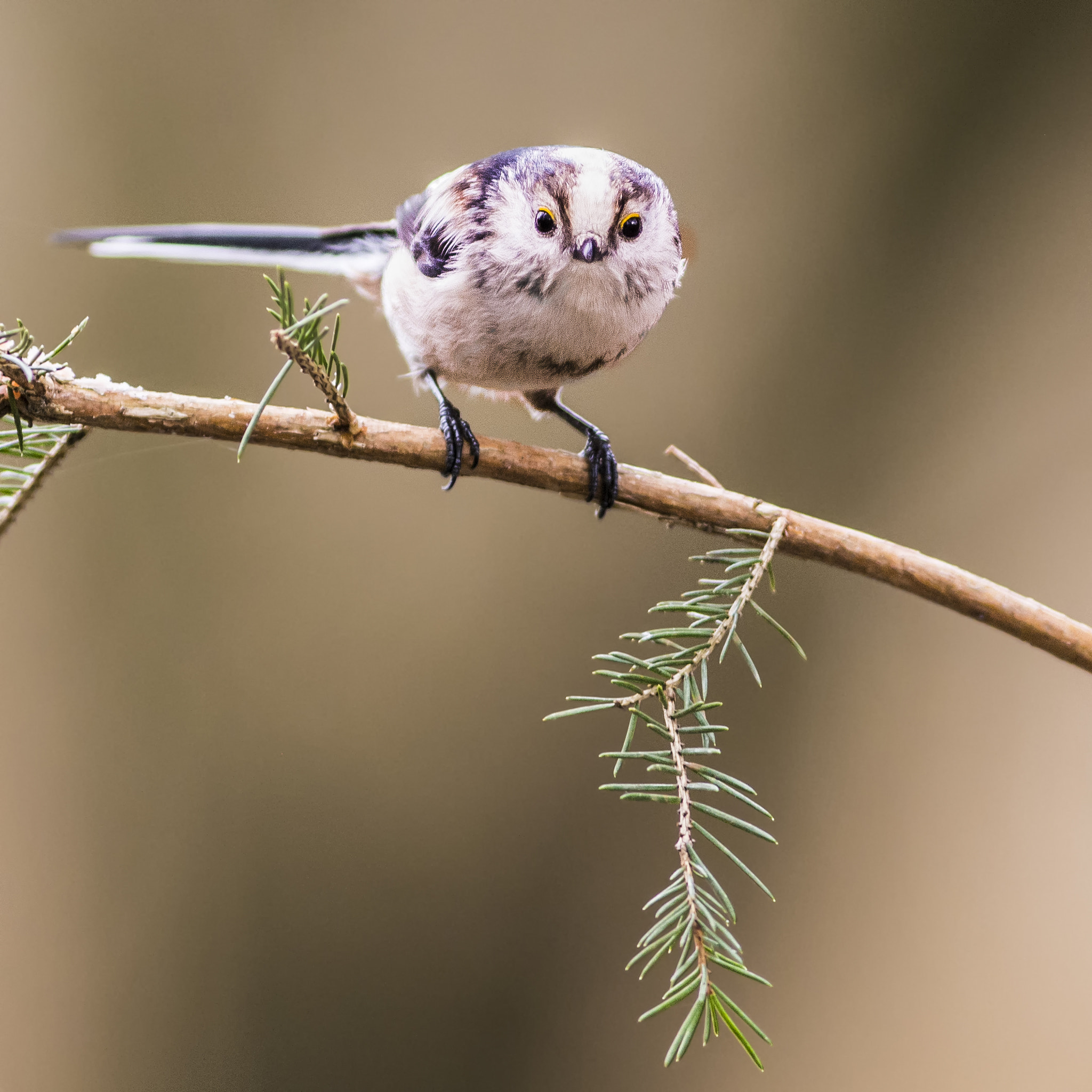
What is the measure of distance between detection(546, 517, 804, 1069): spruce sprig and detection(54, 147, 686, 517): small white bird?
154 millimetres

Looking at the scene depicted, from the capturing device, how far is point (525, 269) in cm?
54

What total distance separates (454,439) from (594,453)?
117 millimetres

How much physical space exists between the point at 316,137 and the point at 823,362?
0.68 meters

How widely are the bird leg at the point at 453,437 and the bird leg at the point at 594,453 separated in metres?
0.08

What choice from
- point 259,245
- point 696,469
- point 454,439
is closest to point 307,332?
point 454,439

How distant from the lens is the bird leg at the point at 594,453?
56 centimetres

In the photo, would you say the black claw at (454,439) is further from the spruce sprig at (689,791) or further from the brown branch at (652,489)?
the spruce sprig at (689,791)

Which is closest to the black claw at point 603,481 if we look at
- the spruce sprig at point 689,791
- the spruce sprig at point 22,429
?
the spruce sprig at point 689,791

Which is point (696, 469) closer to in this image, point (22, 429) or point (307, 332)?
point (307, 332)

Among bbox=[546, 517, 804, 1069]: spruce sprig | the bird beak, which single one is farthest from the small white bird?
bbox=[546, 517, 804, 1069]: spruce sprig

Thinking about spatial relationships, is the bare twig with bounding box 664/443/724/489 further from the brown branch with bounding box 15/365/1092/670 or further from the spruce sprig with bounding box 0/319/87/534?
the spruce sprig with bounding box 0/319/87/534

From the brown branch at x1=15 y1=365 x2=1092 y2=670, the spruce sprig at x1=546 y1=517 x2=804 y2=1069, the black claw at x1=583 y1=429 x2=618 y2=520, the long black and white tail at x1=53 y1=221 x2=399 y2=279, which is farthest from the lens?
the long black and white tail at x1=53 y1=221 x2=399 y2=279

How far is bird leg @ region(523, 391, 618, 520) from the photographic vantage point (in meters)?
0.56

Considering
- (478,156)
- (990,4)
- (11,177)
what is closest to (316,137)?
(478,156)
